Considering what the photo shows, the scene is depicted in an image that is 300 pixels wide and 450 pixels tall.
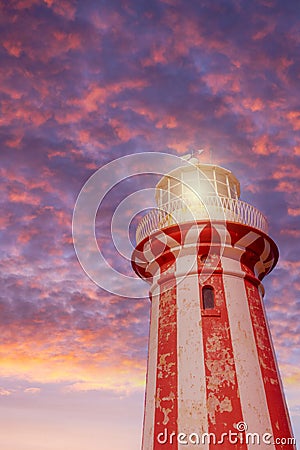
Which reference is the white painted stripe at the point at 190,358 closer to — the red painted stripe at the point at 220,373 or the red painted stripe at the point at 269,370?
the red painted stripe at the point at 220,373

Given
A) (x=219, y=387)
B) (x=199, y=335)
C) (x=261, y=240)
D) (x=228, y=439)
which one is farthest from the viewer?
(x=261, y=240)

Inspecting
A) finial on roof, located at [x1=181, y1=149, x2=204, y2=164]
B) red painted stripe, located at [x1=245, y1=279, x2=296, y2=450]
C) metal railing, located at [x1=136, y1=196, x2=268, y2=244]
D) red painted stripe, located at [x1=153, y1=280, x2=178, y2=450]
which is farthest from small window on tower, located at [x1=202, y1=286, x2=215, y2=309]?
finial on roof, located at [x1=181, y1=149, x2=204, y2=164]

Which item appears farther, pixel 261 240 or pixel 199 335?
pixel 261 240

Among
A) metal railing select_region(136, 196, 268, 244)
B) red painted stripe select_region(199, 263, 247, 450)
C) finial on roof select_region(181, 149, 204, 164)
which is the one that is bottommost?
red painted stripe select_region(199, 263, 247, 450)

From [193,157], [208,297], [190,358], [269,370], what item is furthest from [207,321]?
[193,157]

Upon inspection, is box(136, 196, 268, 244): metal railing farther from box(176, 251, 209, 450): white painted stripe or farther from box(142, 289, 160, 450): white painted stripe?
box(142, 289, 160, 450): white painted stripe

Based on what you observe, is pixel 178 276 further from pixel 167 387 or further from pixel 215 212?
pixel 167 387

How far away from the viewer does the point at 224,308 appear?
10.4 metres

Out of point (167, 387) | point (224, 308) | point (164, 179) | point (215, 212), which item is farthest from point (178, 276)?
point (164, 179)

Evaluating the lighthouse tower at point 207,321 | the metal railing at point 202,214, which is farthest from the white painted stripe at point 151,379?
the metal railing at point 202,214

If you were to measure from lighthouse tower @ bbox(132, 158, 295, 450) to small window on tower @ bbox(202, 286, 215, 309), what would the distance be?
29 mm

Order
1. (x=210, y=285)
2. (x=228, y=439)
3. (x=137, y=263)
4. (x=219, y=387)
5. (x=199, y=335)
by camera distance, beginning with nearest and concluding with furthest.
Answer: (x=228, y=439) < (x=219, y=387) < (x=199, y=335) < (x=210, y=285) < (x=137, y=263)

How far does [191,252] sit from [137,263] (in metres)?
2.29

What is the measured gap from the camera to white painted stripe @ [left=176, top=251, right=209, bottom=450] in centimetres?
891
